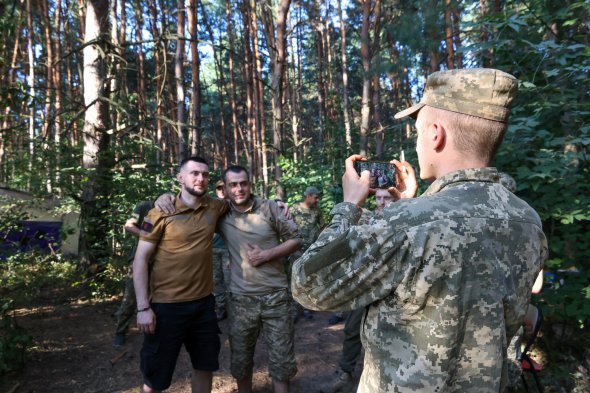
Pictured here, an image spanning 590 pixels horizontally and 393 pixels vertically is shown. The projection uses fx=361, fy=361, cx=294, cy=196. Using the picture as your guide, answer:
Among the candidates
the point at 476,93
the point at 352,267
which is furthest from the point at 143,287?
the point at 476,93

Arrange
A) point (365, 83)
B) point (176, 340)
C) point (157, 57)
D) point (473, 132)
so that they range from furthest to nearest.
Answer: point (157, 57) < point (365, 83) < point (176, 340) < point (473, 132)

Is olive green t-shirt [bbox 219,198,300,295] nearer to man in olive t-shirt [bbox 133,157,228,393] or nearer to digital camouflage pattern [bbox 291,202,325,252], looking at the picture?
man in olive t-shirt [bbox 133,157,228,393]

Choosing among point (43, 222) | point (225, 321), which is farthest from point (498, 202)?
point (43, 222)

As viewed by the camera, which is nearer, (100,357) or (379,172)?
(379,172)

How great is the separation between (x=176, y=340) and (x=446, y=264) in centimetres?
233

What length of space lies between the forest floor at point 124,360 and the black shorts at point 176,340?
981mm

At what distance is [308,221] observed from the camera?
19.8 ft

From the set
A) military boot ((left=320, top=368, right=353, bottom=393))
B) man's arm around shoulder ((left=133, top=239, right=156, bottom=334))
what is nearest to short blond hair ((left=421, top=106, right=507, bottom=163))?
man's arm around shoulder ((left=133, top=239, right=156, bottom=334))

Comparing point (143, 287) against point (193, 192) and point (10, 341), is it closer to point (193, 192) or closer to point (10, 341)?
point (193, 192)

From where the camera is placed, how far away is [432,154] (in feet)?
3.91

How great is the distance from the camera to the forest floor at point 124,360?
3561mm

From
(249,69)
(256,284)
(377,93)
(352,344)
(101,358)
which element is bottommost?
(101,358)

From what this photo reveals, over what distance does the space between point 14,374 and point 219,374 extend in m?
2.04

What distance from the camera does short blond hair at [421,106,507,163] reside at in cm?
112
